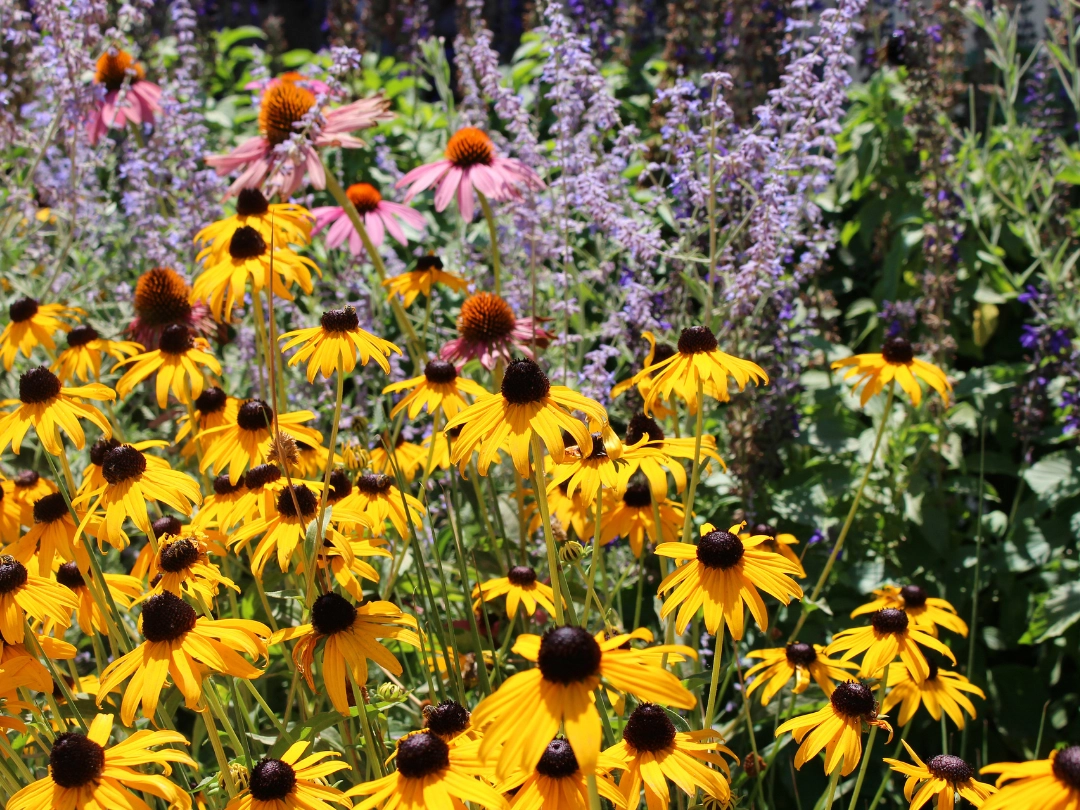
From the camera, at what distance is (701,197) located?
9.76ft

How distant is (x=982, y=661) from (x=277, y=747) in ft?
8.11

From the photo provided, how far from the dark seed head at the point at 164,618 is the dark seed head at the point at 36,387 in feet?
2.48

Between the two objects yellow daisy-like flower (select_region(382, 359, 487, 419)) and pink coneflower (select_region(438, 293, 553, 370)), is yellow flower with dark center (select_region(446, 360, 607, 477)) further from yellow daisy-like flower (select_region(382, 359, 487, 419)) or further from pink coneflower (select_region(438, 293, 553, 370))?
pink coneflower (select_region(438, 293, 553, 370))

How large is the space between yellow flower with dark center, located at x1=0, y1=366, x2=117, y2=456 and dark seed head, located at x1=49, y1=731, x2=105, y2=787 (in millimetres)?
798

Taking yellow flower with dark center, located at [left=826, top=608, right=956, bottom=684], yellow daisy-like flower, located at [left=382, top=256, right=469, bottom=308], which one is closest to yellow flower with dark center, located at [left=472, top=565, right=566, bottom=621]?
yellow flower with dark center, located at [left=826, top=608, right=956, bottom=684]

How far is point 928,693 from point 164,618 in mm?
1491

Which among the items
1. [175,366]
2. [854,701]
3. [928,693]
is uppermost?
[175,366]

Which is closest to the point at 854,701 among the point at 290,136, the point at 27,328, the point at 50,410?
the point at 50,410

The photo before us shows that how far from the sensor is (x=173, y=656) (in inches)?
60.4

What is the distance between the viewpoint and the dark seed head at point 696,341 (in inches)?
75.1

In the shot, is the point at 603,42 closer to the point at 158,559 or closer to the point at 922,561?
the point at 922,561

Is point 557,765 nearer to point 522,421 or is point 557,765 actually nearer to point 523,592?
point 522,421

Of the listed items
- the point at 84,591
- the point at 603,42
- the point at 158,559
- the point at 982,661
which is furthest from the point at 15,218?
the point at 982,661

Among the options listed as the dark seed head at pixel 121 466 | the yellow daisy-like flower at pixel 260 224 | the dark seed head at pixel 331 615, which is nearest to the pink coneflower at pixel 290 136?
the yellow daisy-like flower at pixel 260 224
